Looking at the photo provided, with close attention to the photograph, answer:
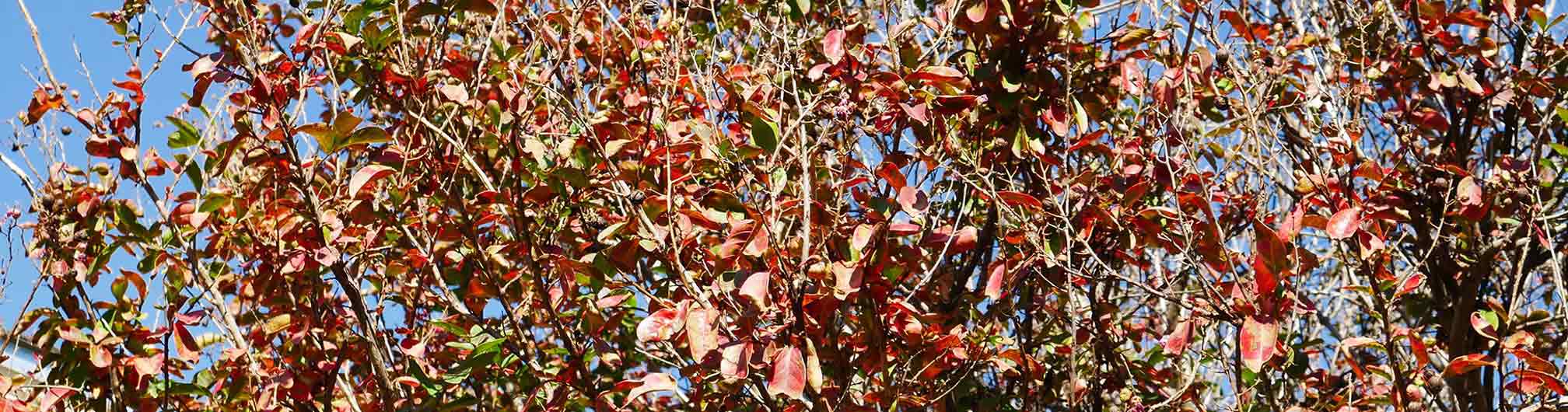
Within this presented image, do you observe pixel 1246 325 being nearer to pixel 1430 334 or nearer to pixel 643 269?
pixel 643 269

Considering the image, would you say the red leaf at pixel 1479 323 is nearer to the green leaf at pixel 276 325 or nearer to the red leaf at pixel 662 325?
the red leaf at pixel 662 325

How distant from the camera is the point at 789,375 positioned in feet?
7.66

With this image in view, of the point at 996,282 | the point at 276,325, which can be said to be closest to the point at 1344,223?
the point at 996,282

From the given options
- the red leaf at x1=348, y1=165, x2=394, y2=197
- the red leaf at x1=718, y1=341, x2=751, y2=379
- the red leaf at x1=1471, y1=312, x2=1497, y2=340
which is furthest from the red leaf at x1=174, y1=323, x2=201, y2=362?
the red leaf at x1=1471, y1=312, x2=1497, y2=340

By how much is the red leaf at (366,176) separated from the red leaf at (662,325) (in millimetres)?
653

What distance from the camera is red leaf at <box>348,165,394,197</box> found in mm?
2592

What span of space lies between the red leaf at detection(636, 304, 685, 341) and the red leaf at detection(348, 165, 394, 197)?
0.65 metres

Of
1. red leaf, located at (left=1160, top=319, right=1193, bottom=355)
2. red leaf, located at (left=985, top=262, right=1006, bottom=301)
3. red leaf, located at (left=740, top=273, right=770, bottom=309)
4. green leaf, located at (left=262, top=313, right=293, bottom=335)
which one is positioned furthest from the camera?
green leaf, located at (left=262, top=313, right=293, bottom=335)

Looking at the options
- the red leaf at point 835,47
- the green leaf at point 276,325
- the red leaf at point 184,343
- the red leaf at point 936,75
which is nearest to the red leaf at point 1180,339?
the red leaf at point 936,75

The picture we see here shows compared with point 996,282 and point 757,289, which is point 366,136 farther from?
point 996,282

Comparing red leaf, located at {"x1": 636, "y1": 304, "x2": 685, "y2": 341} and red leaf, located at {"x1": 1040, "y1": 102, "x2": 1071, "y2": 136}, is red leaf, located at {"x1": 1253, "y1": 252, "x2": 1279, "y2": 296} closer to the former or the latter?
red leaf, located at {"x1": 1040, "y1": 102, "x2": 1071, "y2": 136}

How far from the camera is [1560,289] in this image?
2916 millimetres

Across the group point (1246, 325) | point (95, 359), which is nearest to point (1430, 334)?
point (1246, 325)

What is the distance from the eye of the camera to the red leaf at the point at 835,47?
2.76 m
